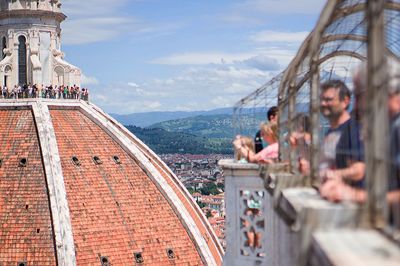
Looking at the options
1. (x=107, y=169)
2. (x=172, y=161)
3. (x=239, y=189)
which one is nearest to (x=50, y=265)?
(x=107, y=169)

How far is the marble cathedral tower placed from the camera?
34.5 metres

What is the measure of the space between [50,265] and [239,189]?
19.3 m

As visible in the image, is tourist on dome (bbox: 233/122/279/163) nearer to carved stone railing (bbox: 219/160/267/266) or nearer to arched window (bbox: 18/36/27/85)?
Answer: carved stone railing (bbox: 219/160/267/266)

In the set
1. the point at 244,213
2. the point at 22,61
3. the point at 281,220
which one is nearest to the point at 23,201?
the point at 22,61

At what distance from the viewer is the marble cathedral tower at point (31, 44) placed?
113 feet

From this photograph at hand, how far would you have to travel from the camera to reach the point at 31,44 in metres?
34.7

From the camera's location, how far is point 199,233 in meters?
30.4

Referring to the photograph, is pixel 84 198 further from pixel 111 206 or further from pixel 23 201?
pixel 23 201

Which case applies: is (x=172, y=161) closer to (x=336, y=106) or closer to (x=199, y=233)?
(x=199, y=233)

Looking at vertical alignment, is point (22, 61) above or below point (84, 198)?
above

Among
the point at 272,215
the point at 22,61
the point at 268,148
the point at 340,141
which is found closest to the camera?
the point at 340,141

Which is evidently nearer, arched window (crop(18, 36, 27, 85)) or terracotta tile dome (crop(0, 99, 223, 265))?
terracotta tile dome (crop(0, 99, 223, 265))

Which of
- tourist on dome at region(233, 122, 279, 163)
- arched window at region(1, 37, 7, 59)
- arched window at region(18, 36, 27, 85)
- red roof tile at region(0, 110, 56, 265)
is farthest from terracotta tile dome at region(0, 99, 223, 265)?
tourist on dome at region(233, 122, 279, 163)

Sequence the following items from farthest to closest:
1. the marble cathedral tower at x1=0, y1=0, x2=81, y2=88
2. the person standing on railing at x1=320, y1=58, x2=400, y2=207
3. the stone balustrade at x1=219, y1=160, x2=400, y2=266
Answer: the marble cathedral tower at x1=0, y1=0, x2=81, y2=88
the stone balustrade at x1=219, y1=160, x2=400, y2=266
the person standing on railing at x1=320, y1=58, x2=400, y2=207
